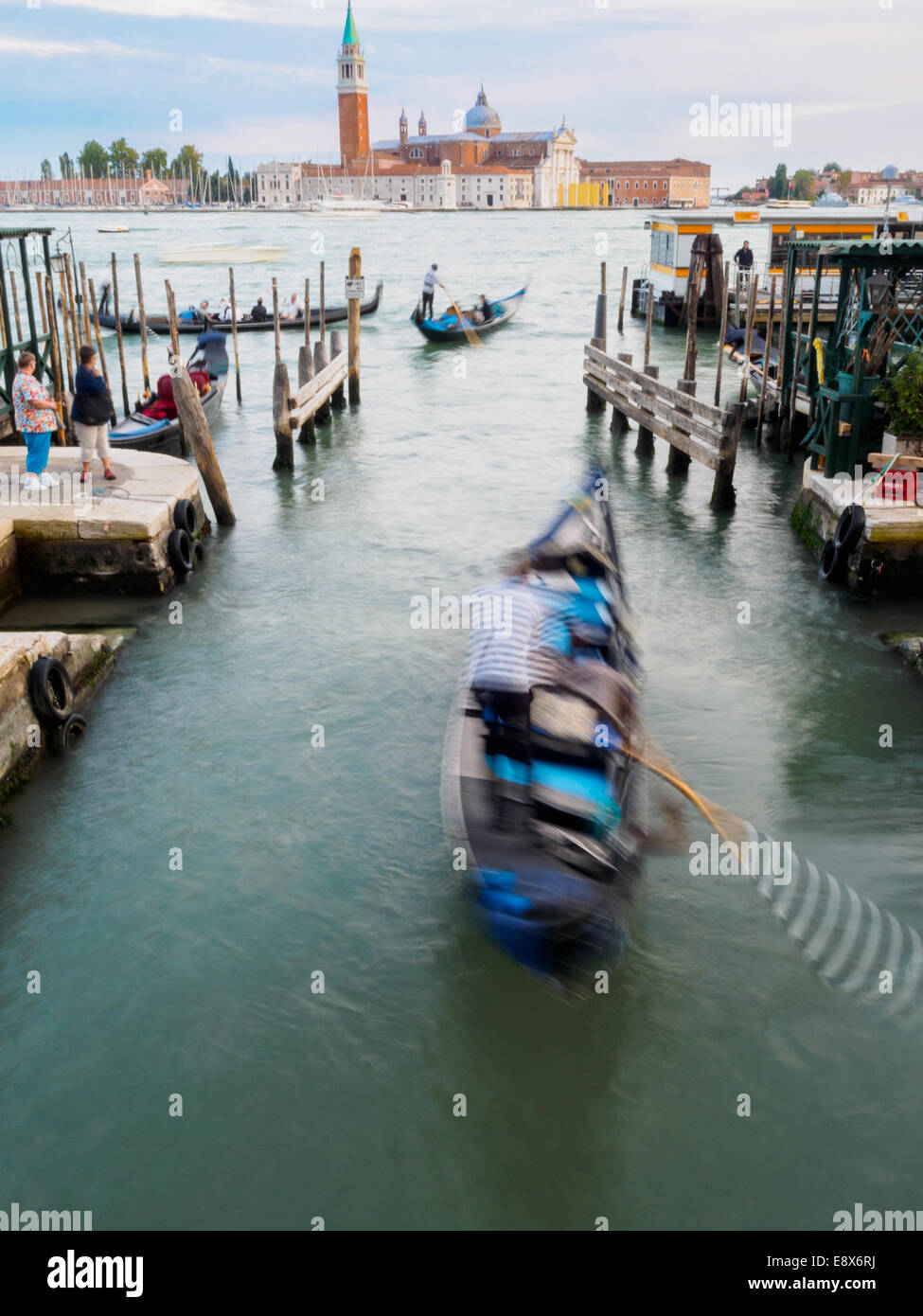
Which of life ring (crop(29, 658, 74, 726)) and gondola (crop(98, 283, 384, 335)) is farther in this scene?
gondola (crop(98, 283, 384, 335))

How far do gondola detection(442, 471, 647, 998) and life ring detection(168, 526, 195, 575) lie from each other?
4.68 metres

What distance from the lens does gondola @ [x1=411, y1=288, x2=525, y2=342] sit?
81.8 feet

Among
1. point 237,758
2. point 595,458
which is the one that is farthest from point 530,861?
point 595,458

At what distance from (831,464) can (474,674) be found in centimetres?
605

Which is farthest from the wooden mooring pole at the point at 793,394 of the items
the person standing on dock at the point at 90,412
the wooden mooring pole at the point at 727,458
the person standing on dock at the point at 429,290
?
the person standing on dock at the point at 429,290

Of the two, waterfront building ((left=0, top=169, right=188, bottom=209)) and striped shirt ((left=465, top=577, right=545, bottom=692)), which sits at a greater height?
waterfront building ((left=0, top=169, right=188, bottom=209))

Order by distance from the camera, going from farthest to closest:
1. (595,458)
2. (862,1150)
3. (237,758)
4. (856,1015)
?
(595,458)
(237,758)
(856,1015)
(862,1150)

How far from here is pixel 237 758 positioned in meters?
6.52

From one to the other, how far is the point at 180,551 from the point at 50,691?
9.95 feet

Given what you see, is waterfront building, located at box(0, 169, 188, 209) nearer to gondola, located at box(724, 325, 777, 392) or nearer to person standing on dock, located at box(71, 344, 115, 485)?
gondola, located at box(724, 325, 777, 392)

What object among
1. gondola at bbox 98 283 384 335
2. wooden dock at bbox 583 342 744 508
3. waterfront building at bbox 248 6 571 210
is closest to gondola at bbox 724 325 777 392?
wooden dock at bbox 583 342 744 508

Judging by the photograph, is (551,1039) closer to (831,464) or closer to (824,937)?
(824,937)

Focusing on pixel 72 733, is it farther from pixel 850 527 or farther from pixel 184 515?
pixel 850 527

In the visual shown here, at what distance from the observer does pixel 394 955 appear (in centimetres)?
Result: 481
